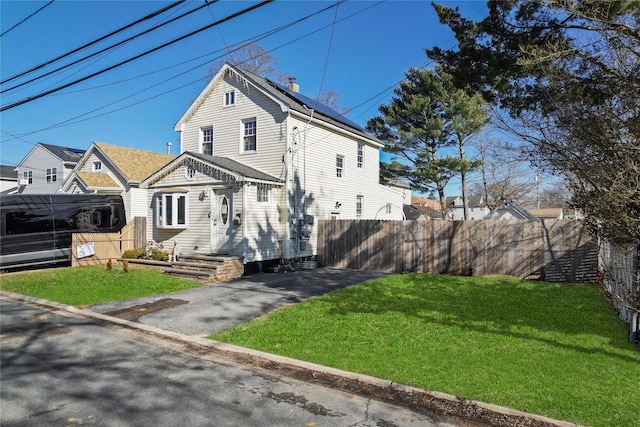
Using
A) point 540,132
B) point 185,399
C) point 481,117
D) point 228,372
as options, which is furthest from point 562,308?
point 481,117

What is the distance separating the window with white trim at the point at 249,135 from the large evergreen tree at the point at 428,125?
→ 1615cm

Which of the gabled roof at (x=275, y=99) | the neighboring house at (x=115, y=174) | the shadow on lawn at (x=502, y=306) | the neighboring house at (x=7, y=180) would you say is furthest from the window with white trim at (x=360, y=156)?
the neighboring house at (x=7, y=180)

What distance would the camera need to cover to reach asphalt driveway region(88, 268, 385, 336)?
8098 millimetres

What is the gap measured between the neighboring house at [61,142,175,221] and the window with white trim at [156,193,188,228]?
6.30 metres

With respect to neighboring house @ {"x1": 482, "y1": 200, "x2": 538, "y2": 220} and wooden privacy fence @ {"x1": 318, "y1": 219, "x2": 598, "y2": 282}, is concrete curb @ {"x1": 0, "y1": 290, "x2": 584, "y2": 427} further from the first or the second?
neighboring house @ {"x1": 482, "y1": 200, "x2": 538, "y2": 220}

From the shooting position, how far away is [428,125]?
29375 millimetres

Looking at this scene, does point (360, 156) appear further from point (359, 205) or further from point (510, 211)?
point (510, 211)

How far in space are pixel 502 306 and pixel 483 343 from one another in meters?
2.89

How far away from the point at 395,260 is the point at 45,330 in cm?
1112

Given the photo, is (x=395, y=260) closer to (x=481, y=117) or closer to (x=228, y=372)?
(x=228, y=372)

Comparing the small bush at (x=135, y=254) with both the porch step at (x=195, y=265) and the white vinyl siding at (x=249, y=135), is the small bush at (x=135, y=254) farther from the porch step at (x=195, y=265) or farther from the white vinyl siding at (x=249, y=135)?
the white vinyl siding at (x=249, y=135)

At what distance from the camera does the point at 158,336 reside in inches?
285

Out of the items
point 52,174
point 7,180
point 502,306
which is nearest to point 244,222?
point 502,306

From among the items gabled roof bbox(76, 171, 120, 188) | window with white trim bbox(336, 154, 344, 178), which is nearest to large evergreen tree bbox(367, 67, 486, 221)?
window with white trim bbox(336, 154, 344, 178)
